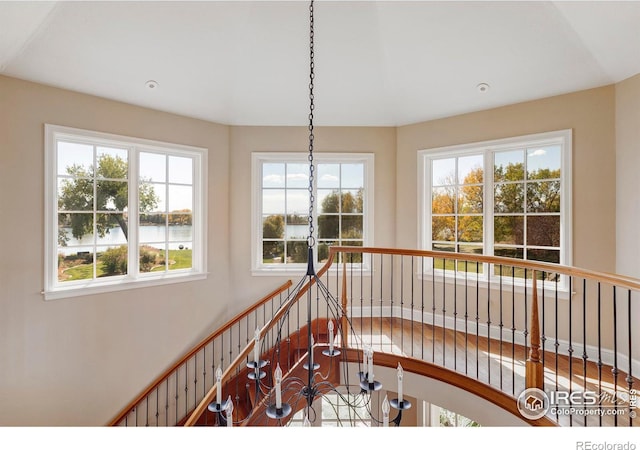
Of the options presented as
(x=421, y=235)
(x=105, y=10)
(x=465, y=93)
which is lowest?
(x=421, y=235)

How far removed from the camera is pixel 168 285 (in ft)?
12.3

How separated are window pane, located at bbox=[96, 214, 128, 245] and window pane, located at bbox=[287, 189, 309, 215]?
191 cm

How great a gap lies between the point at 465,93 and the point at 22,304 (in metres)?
4.71

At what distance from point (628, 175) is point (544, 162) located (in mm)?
673

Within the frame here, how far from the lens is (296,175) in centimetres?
430

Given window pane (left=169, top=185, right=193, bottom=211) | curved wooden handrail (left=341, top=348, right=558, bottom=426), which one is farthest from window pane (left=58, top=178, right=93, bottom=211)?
curved wooden handrail (left=341, top=348, right=558, bottom=426)

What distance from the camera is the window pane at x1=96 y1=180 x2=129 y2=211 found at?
338 centimetres

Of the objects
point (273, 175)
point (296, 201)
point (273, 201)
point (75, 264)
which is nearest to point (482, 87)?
point (296, 201)

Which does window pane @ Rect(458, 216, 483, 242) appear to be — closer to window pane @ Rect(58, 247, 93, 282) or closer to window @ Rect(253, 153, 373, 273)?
window @ Rect(253, 153, 373, 273)

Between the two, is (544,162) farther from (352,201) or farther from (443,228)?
(352,201)

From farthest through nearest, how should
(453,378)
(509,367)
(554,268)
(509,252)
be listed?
(509,252)
(509,367)
(453,378)
(554,268)

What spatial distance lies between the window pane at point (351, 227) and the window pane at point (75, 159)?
9.50ft

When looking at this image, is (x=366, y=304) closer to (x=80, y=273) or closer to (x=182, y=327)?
(x=182, y=327)

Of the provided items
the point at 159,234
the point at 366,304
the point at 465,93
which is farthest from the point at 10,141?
the point at 465,93
